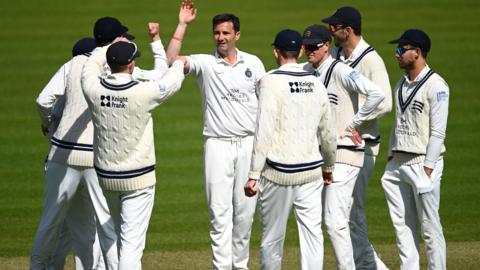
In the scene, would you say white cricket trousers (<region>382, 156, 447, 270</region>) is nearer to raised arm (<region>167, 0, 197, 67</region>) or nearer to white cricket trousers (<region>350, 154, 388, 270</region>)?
white cricket trousers (<region>350, 154, 388, 270</region>)

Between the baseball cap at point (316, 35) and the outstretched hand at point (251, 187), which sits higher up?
the baseball cap at point (316, 35)

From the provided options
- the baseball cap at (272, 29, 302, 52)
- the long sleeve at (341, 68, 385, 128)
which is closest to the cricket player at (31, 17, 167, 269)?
the baseball cap at (272, 29, 302, 52)

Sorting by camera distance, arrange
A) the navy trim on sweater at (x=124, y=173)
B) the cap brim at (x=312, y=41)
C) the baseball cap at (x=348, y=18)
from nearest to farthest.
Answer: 1. the navy trim on sweater at (x=124, y=173)
2. the cap brim at (x=312, y=41)
3. the baseball cap at (x=348, y=18)

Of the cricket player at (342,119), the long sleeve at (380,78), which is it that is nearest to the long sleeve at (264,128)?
the cricket player at (342,119)

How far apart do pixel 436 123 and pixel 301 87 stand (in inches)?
52.9

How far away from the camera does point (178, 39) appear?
8.95m

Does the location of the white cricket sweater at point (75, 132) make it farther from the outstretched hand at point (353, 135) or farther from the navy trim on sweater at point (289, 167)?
the outstretched hand at point (353, 135)

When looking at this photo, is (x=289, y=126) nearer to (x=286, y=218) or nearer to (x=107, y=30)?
(x=286, y=218)

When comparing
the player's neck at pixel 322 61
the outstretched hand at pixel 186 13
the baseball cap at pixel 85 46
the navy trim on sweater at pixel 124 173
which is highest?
the outstretched hand at pixel 186 13

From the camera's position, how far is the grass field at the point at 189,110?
1181cm

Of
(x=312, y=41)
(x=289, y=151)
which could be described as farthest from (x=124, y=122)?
(x=312, y=41)

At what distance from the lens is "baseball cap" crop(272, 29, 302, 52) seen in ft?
27.9

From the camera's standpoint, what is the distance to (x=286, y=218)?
868 centimetres

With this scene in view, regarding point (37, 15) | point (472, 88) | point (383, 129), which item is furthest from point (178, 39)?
point (37, 15)
